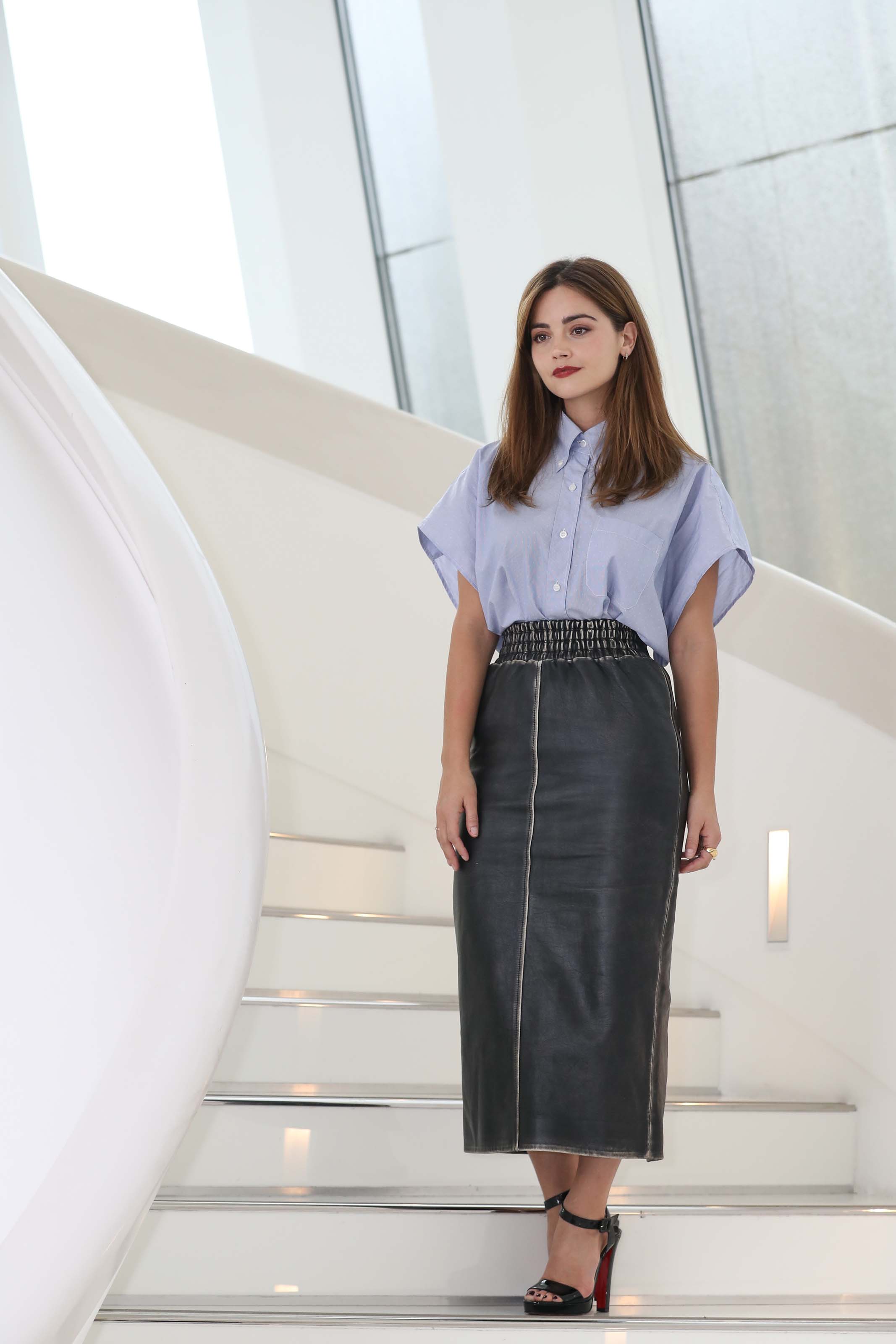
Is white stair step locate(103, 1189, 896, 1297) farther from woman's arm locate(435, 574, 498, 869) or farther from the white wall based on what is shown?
the white wall

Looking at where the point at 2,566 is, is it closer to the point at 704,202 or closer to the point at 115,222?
the point at 704,202

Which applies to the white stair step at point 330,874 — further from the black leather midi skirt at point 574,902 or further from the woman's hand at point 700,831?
the woman's hand at point 700,831

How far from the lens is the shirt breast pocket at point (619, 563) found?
1517 millimetres

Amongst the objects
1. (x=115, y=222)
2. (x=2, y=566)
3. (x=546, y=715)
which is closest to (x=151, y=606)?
(x=2, y=566)

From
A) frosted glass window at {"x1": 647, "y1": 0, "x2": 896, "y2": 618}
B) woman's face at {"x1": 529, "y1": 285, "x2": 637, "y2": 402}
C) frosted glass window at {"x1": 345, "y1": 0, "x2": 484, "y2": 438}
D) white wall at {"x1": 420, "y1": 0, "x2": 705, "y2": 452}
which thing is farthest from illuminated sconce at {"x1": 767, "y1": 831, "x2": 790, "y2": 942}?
frosted glass window at {"x1": 345, "y1": 0, "x2": 484, "y2": 438}

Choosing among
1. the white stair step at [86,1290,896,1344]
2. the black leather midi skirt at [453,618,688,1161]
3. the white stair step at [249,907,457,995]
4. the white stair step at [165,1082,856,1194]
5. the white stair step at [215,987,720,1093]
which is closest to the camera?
the white stair step at [86,1290,896,1344]

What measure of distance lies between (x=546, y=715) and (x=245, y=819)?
0.60 meters

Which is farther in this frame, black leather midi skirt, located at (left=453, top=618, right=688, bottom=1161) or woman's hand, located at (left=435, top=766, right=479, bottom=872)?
woman's hand, located at (left=435, top=766, right=479, bottom=872)

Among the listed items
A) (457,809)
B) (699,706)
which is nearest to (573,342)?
(699,706)

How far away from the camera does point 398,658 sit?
256 centimetres

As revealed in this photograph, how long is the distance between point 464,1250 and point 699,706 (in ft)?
2.44

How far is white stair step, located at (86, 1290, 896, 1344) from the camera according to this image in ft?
4.29

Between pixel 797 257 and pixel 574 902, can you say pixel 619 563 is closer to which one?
pixel 574 902

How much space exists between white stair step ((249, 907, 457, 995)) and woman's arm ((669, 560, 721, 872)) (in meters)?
0.78
